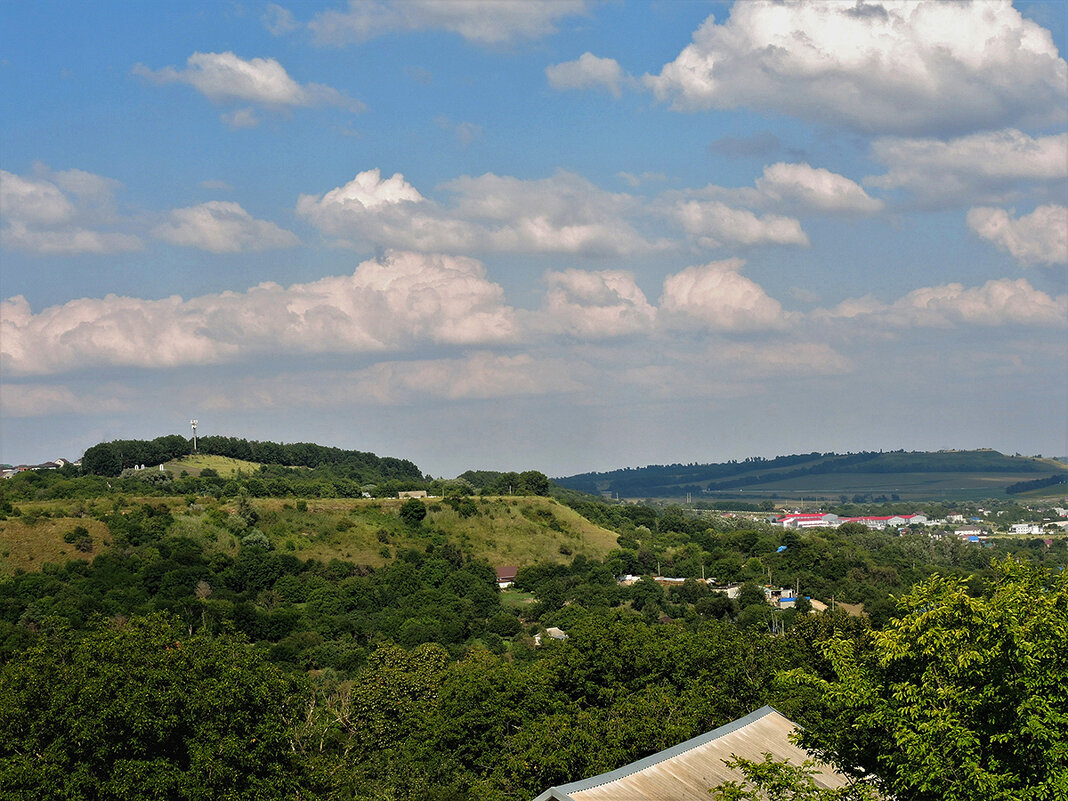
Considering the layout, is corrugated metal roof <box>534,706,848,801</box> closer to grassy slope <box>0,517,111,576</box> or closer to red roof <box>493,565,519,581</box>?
grassy slope <box>0,517,111,576</box>

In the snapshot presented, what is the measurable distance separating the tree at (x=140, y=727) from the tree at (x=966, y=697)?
62.1 feet

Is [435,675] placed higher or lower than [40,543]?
lower

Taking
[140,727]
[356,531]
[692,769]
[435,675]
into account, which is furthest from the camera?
[356,531]

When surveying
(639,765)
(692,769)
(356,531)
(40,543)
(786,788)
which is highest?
(40,543)

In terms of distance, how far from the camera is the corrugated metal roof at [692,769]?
2878cm

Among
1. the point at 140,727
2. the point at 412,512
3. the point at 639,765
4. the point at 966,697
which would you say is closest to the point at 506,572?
the point at 412,512

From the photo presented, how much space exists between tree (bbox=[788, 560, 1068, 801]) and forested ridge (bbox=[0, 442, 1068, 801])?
0.06 m

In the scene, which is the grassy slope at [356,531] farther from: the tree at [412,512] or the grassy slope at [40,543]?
the tree at [412,512]

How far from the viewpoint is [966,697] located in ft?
73.4

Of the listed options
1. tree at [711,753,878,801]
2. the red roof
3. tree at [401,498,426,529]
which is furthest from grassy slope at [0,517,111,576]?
tree at [711,753,878,801]

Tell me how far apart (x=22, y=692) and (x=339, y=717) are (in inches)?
950

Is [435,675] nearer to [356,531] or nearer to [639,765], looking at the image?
[639,765]

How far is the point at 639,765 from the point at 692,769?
78.8 inches

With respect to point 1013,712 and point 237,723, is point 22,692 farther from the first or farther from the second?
point 1013,712
